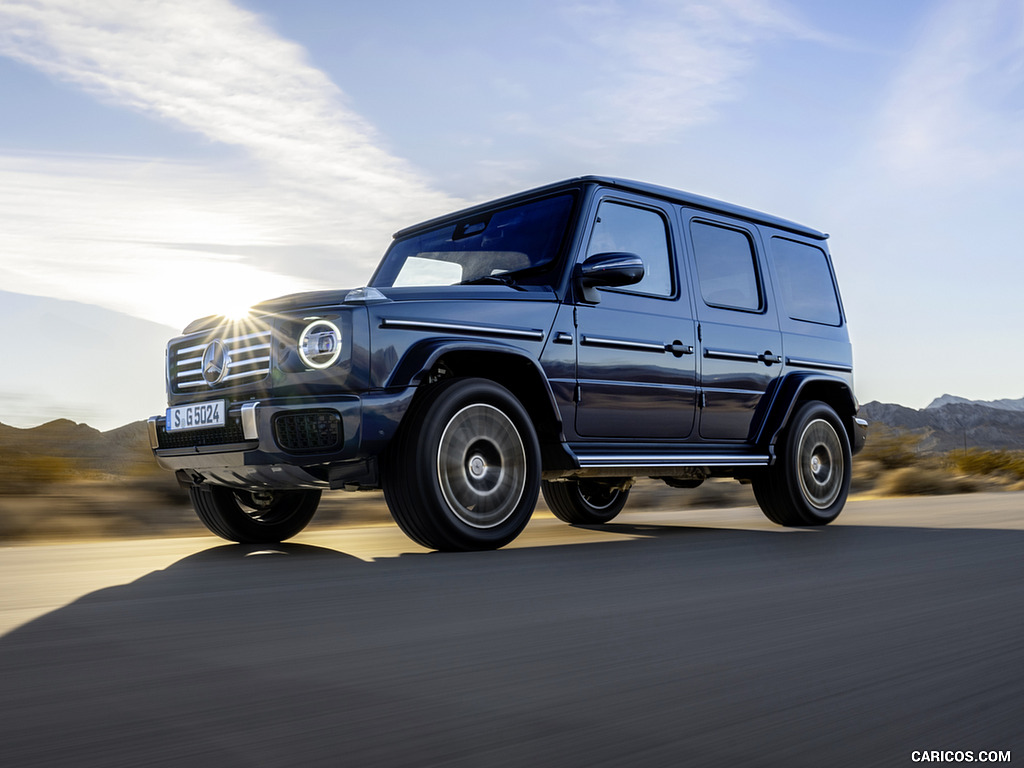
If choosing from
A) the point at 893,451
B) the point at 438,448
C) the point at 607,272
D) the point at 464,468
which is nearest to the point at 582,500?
the point at 607,272

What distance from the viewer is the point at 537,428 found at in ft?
19.2

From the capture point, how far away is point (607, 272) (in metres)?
5.78

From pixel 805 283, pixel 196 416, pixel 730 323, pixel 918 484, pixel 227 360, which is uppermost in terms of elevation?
pixel 805 283

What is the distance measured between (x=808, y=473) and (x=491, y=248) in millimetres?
2904

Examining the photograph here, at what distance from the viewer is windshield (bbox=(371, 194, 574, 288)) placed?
20.2 feet

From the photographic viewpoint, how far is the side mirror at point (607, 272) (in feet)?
19.0

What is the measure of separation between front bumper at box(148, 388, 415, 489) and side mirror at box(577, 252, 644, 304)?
1381mm

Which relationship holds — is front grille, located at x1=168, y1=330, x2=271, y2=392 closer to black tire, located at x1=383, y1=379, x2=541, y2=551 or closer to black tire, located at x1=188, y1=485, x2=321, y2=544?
black tire, located at x1=188, y1=485, x2=321, y2=544

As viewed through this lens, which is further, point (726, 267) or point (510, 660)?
point (726, 267)

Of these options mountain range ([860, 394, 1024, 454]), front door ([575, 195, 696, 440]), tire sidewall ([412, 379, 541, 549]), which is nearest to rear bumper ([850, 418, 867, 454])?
front door ([575, 195, 696, 440])

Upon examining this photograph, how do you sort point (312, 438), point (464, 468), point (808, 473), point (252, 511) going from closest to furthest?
point (312, 438) < point (464, 468) < point (252, 511) < point (808, 473)

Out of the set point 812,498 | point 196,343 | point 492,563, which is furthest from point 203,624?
point 812,498

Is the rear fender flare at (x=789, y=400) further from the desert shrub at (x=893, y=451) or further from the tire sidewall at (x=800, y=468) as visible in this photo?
the desert shrub at (x=893, y=451)

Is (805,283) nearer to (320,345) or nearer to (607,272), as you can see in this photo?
(607,272)
